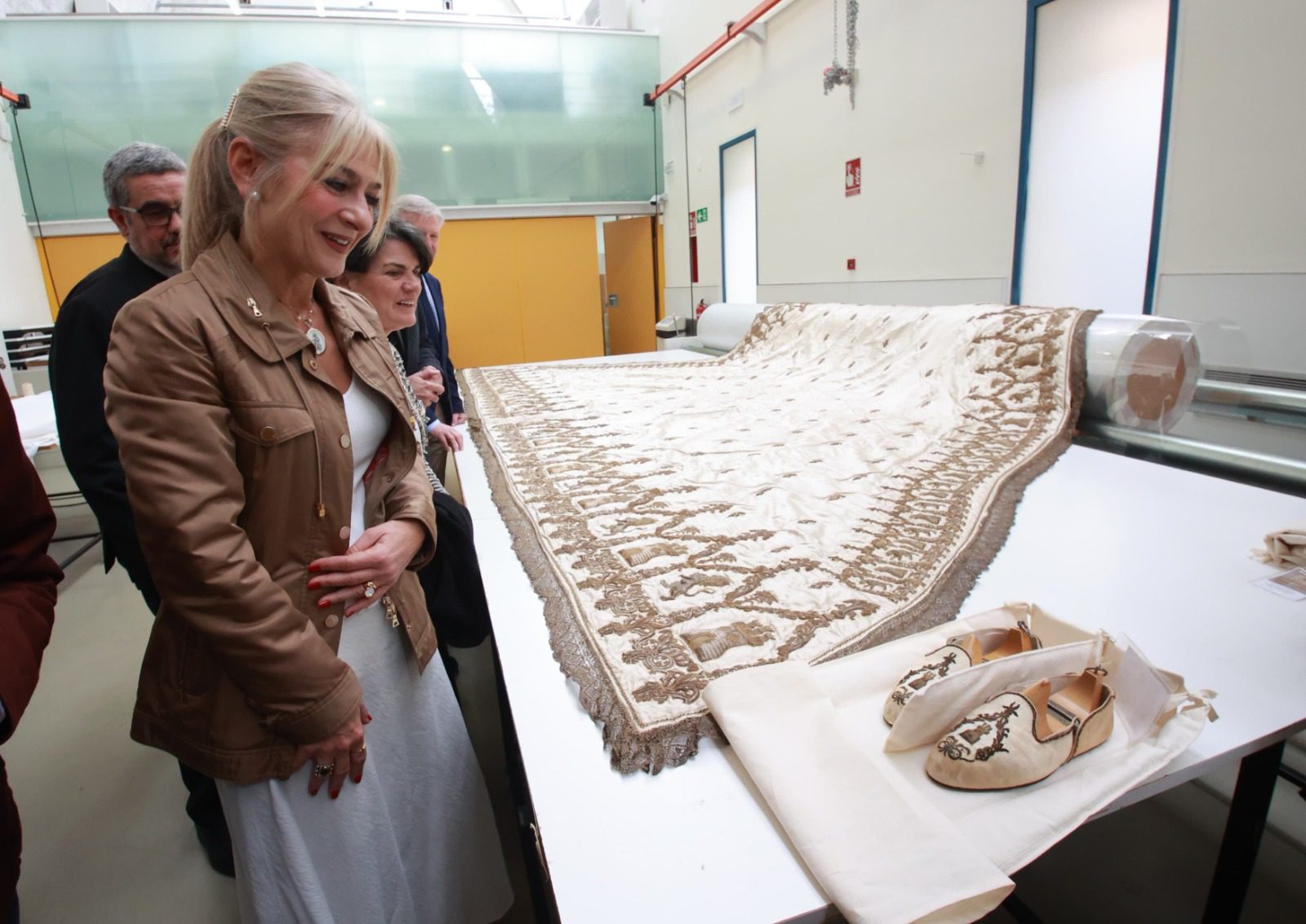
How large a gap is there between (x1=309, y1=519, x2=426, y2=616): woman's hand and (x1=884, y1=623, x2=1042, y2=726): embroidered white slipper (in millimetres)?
661

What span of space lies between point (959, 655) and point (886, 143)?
3656mm

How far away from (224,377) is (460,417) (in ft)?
6.21

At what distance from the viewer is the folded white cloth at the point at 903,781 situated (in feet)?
2.12

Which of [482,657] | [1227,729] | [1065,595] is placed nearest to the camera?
[1227,729]

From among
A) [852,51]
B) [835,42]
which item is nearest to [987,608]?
[852,51]

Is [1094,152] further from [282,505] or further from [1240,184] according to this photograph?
[282,505]

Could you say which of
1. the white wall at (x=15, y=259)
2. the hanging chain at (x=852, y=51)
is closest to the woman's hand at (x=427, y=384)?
the hanging chain at (x=852, y=51)

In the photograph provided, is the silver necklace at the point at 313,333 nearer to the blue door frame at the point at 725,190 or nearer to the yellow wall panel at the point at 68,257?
the blue door frame at the point at 725,190

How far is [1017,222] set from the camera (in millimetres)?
3088

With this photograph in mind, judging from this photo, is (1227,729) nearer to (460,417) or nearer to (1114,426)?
(1114,426)

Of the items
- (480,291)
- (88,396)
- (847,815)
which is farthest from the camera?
(480,291)

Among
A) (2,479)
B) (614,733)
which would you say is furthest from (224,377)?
(614,733)

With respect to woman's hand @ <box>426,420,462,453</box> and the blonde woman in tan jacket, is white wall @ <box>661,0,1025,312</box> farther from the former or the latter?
the blonde woman in tan jacket

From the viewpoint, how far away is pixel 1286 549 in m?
1.30
